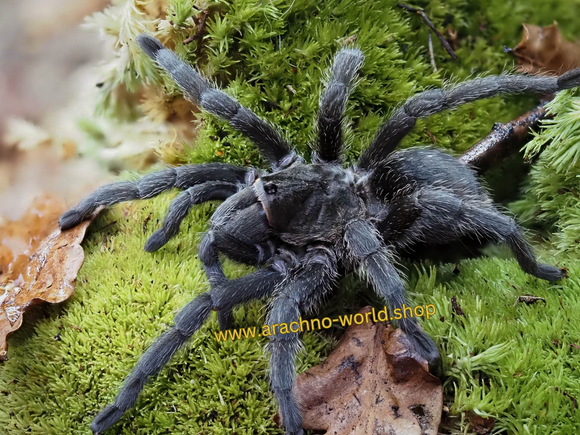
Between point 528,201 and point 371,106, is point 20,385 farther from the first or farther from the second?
point 528,201

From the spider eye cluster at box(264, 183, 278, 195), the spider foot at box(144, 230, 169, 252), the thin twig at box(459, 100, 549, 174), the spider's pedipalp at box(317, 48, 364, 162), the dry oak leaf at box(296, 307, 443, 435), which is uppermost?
the spider's pedipalp at box(317, 48, 364, 162)

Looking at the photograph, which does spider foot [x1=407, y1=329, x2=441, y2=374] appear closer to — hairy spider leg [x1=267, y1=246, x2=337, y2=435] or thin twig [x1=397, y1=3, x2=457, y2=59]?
hairy spider leg [x1=267, y1=246, x2=337, y2=435]

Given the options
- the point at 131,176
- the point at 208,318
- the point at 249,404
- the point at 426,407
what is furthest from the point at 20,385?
the point at 426,407

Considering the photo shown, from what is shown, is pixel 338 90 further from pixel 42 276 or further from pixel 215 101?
pixel 42 276

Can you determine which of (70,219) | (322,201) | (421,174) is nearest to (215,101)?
(322,201)

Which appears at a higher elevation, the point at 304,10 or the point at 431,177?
the point at 304,10

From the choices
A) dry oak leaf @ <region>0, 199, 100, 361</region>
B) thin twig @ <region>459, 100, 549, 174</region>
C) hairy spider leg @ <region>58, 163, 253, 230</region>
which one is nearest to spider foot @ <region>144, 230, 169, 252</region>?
hairy spider leg @ <region>58, 163, 253, 230</region>

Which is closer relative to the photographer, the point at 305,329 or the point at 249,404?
the point at 249,404
